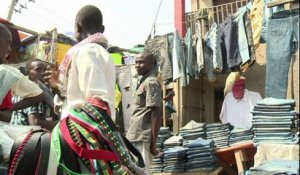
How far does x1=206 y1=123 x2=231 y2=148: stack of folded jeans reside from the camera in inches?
257

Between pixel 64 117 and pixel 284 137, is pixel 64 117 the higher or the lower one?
the higher one

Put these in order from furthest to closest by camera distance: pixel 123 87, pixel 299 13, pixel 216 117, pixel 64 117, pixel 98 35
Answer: pixel 216 117 < pixel 123 87 < pixel 98 35 < pixel 64 117 < pixel 299 13

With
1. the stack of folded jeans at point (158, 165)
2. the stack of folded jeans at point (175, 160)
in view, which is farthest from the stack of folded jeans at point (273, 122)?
the stack of folded jeans at point (158, 165)

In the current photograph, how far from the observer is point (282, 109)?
495 centimetres

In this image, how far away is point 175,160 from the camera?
6.50 metres

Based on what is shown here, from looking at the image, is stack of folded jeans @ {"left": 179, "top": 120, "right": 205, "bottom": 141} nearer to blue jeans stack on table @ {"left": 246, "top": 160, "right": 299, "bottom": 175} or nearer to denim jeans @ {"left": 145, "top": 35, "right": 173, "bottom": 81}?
denim jeans @ {"left": 145, "top": 35, "right": 173, "bottom": 81}

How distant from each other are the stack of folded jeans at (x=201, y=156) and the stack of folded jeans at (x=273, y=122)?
116 centimetres

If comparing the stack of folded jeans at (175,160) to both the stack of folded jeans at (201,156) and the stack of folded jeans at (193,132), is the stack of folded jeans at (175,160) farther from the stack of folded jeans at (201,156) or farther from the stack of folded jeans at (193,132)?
the stack of folded jeans at (193,132)

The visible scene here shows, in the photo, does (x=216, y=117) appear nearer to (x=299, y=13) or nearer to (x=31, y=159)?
(x=31, y=159)

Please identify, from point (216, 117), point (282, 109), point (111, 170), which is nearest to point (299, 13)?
point (111, 170)

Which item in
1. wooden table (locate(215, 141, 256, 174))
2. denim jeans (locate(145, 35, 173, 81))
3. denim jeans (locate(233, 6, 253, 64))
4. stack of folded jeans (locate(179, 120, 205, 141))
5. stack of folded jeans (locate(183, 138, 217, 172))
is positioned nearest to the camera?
wooden table (locate(215, 141, 256, 174))

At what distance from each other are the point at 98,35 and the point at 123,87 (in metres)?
4.85

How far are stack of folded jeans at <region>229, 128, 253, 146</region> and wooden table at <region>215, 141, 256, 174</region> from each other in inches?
7.8

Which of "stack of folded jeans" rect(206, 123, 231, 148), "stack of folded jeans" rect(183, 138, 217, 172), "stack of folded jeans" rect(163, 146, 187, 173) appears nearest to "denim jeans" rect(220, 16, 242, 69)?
"stack of folded jeans" rect(206, 123, 231, 148)
